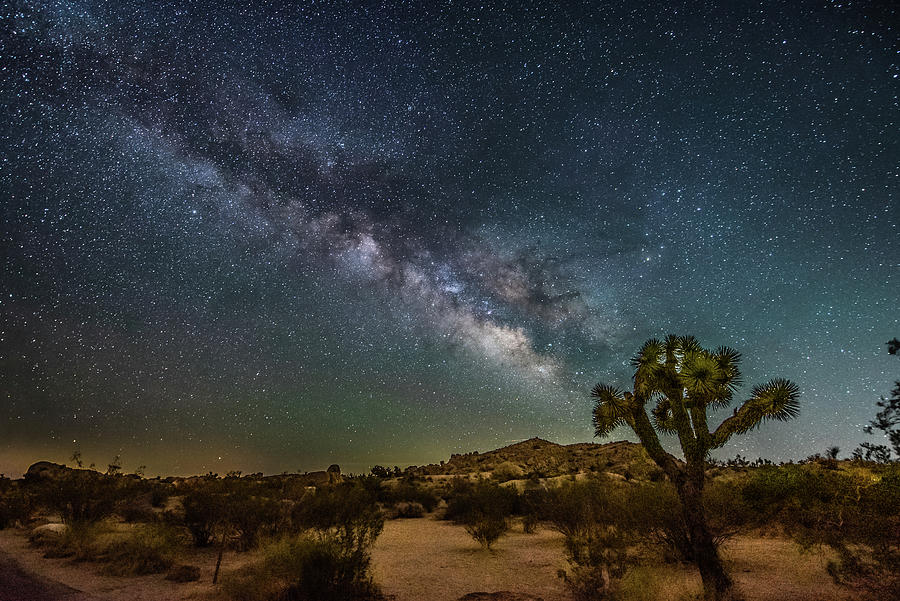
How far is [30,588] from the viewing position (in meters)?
8.59

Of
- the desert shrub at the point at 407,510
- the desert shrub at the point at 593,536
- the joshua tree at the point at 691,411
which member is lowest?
the desert shrub at the point at 407,510

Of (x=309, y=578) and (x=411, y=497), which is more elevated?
(x=309, y=578)

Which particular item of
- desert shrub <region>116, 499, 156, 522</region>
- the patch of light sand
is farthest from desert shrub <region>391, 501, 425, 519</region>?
desert shrub <region>116, 499, 156, 522</region>

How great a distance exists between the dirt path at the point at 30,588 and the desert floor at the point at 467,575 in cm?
2

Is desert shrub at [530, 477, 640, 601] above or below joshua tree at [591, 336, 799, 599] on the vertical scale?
below

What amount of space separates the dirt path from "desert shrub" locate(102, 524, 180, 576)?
1.46m

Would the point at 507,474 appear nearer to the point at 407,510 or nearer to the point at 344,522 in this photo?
the point at 407,510

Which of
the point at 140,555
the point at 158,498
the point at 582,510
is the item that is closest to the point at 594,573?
the point at 582,510

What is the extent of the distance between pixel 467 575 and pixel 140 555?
27.8 feet

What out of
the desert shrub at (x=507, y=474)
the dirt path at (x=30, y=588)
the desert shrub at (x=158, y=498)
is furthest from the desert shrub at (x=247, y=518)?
the desert shrub at (x=507, y=474)

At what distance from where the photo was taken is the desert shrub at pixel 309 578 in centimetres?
821

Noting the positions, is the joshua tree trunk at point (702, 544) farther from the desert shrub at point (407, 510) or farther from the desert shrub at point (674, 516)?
the desert shrub at point (407, 510)

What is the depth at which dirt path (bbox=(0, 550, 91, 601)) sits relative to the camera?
8078 millimetres

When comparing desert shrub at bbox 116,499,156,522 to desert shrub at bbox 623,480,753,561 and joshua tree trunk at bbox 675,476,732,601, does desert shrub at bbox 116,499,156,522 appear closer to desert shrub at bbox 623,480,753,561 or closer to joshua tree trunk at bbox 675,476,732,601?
desert shrub at bbox 623,480,753,561
